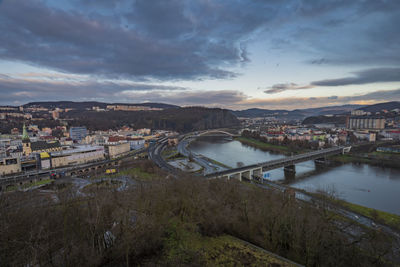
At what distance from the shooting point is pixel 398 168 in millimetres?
16453

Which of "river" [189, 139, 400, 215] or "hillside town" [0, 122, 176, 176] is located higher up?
"hillside town" [0, 122, 176, 176]

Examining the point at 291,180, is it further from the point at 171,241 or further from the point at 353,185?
the point at 171,241

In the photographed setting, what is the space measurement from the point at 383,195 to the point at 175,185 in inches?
454

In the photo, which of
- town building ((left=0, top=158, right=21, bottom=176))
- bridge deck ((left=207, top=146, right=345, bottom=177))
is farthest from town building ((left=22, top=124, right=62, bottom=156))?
bridge deck ((left=207, top=146, right=345, bottom=177))

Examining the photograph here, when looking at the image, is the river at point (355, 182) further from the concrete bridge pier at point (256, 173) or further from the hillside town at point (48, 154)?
the hillside town at point (48, 154)

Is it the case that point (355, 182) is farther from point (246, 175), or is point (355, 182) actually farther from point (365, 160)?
point (365, 160)

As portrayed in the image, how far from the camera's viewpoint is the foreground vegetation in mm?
3186

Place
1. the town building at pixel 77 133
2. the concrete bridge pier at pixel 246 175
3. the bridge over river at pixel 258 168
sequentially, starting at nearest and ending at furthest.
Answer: the bridge over river at pixel 258 168
the concrete bridge pier at pixel 246 175
the town building at pixel 77 133

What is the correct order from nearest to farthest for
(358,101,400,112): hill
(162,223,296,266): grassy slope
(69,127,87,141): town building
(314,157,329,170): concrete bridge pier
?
(162,223,296,266): grassy slope → (314,157,329,170): concrete bridge pier → (69,127,87,141): town building → (358,101,400,112): hill

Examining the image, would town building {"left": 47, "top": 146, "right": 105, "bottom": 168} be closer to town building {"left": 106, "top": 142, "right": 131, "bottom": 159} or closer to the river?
town building {"left": 106, "top": 142, "right": 131, "bottom": 159}

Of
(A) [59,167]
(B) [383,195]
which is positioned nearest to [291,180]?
(B) [383,195]

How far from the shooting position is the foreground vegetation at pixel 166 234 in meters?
3.19

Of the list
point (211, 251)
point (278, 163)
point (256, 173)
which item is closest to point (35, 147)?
point (256, 173)

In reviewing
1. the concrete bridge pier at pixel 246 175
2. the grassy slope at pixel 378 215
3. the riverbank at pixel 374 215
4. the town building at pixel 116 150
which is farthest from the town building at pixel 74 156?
the grassy slope at pixel 378 215
